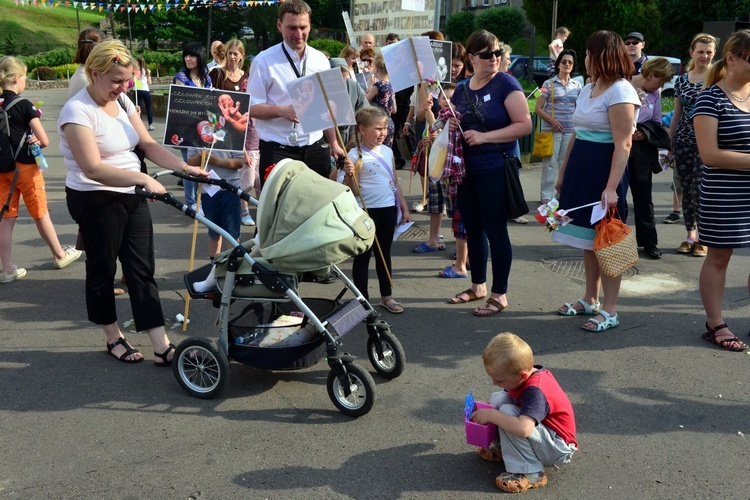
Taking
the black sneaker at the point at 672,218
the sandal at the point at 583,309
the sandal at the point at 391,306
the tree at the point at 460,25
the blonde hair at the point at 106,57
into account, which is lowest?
the sandal at the point at 391,306

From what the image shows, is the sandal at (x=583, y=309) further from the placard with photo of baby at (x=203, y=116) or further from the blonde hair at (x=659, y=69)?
the placard with photo of baby at (x=203, y=116)

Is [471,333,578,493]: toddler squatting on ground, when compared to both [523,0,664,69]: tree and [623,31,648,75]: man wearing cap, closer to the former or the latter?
[623,31,648,75]: man wearing cap

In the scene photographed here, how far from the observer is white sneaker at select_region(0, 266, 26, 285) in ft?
22.7

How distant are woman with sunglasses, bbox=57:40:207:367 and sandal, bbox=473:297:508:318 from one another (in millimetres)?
2375

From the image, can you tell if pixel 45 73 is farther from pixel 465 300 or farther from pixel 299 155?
pixel 465 300

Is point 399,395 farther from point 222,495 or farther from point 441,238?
point 441,238

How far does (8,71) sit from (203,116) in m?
2.05

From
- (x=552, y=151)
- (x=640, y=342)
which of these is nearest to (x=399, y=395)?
(x=640, y=342)

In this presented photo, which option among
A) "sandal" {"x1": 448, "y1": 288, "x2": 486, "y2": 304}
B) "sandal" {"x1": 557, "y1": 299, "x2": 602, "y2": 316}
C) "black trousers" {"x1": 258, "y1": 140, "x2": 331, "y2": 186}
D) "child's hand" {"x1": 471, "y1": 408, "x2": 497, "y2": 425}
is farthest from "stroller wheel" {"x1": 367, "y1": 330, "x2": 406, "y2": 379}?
"black trousers" {"x1": 258, "y1": 140, "x2": 331, "y2": 186}

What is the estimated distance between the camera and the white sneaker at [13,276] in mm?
6914

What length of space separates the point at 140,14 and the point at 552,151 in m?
52.5

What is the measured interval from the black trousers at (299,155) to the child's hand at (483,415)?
10.0ft

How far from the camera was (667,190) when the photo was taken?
A: 35.6 ft

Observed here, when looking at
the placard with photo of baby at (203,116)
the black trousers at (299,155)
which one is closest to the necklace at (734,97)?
the black trousers at (299,155)
